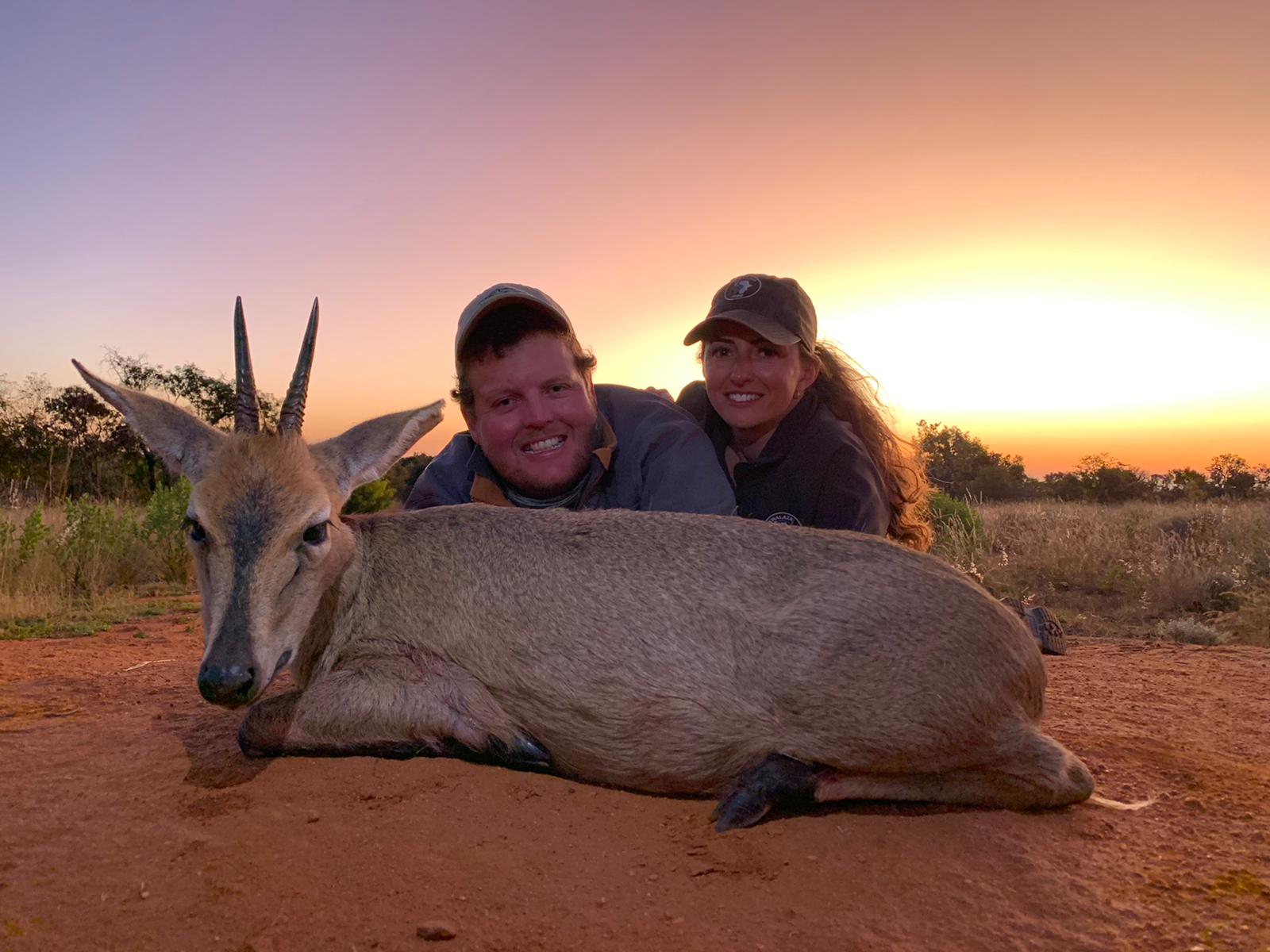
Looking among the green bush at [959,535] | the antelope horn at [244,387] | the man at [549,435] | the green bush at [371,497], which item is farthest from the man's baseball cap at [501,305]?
the green bush at [371,497]

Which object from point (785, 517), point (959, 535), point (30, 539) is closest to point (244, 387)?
point (785, 517)

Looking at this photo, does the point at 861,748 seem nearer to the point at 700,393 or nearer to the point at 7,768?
the point at 7,768

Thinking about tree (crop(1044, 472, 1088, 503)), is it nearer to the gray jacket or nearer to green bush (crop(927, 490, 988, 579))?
green bush (crop(927, 490, 988, 579))

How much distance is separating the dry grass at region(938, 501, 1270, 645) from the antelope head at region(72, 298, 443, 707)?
917 cm

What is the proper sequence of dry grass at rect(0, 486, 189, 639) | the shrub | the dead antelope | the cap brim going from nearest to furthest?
the dead antelope < the cap brim < the shrub < dry grass at rect(0, 486, 189, 639)

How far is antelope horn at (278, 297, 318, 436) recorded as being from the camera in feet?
14.8

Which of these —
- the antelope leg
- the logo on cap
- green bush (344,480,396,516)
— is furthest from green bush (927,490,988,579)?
green bush (344,480,396,516)

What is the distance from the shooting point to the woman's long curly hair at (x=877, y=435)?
7395 mm

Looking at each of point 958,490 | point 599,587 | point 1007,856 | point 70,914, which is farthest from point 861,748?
point 958,490

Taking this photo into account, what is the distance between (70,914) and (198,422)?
2586 millimetres

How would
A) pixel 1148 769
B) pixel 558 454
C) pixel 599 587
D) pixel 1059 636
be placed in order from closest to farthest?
pixel 599 587, pixel 1148 769, pixel 558 454, pixel 1059 636

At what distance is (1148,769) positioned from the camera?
4523 mm

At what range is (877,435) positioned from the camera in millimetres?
7422

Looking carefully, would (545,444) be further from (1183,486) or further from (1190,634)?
(1183,486)
